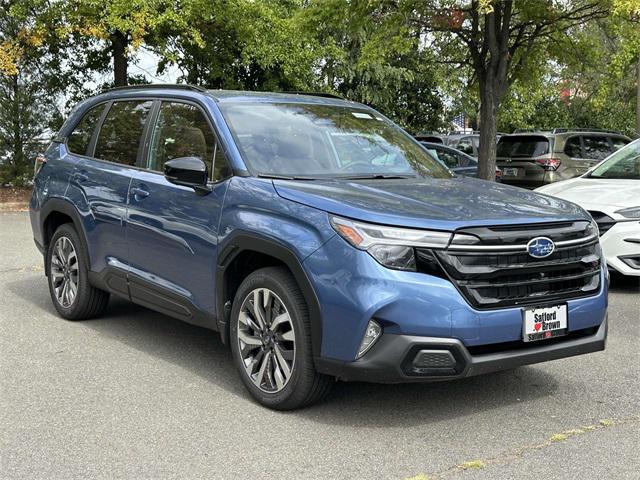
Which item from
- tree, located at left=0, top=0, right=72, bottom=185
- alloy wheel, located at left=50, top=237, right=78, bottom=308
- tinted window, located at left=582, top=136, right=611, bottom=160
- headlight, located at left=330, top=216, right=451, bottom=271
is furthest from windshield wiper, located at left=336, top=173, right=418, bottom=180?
tree, located at left=0, top=0, right=72, bottom=185

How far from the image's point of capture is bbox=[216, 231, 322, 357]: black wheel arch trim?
405 cm

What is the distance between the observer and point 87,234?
6.10m

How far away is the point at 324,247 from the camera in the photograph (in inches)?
158

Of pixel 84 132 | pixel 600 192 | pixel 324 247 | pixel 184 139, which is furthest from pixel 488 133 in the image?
pixel 324 247

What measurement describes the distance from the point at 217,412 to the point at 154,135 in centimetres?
224

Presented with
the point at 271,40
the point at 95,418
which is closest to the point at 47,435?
the point at 95,418

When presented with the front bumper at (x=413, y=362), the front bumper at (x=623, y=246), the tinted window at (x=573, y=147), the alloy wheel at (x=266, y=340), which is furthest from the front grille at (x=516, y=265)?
the tinted window at (x=573, y=147)

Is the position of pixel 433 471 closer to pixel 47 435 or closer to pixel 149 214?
pixel 47 435

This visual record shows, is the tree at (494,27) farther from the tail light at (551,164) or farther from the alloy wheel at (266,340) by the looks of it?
the alloy wheel at (266,340)

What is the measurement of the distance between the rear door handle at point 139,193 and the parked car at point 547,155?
12158mm

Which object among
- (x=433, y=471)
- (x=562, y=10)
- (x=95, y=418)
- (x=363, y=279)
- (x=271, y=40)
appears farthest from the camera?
(x=271, y=40)

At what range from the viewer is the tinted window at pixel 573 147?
16608 mm

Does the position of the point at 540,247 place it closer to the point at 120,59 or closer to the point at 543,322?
the point at 543,322

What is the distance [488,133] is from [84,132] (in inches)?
419
